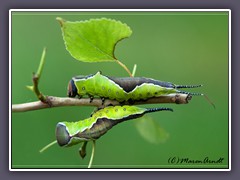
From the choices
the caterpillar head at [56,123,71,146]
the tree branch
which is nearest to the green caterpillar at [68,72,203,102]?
the tree branch

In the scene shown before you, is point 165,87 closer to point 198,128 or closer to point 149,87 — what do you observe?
point 149,87

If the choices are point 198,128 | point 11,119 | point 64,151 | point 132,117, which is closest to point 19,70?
point 11,119

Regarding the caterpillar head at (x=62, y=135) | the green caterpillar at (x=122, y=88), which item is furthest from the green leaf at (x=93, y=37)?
the caterpillar head at (x=62, y=135)

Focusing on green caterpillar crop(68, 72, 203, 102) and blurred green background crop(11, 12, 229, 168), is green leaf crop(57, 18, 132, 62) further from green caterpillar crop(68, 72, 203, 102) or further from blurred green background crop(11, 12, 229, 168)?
blurred green background crop(11, 12, 229, 168)

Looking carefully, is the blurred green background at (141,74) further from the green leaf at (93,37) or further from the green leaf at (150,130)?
the green leaf at (93,37)

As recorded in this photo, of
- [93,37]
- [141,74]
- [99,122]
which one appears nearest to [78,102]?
[99,122]
